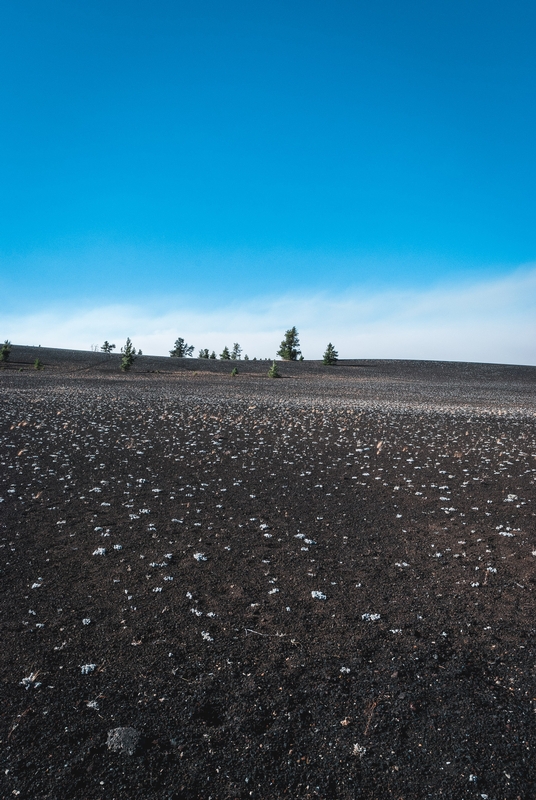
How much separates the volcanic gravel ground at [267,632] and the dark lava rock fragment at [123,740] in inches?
1.3

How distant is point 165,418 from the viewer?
21156 mm

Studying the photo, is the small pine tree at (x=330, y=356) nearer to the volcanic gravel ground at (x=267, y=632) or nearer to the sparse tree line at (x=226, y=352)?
the sparse tree line at (x=226, y=352)

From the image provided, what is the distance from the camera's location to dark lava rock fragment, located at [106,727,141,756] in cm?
359

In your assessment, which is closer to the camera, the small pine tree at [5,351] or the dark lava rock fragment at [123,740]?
the dark lava rock fragment at [123,740]

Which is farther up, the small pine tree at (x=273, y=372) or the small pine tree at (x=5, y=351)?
the small pine tree at (x=5, y=351)

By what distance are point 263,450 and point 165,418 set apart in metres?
7.75

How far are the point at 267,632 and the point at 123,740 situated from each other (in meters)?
1.92

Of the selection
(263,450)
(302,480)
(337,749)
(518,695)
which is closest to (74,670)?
(337,749)

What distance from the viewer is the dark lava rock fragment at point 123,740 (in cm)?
359

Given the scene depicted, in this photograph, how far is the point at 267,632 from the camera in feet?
17.0

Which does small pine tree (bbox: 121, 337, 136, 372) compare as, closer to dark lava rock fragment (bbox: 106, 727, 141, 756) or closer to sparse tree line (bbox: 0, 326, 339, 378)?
sparse tree line (bbox: 0, 326, 339, 378)

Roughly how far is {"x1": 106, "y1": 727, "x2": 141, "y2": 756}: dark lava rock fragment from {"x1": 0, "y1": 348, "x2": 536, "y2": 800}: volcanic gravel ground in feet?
0.11

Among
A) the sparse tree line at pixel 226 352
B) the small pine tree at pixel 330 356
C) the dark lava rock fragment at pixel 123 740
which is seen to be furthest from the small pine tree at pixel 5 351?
the dark lava rock fragment at pixel 123 740

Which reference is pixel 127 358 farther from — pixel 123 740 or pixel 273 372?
pixel 123 740
